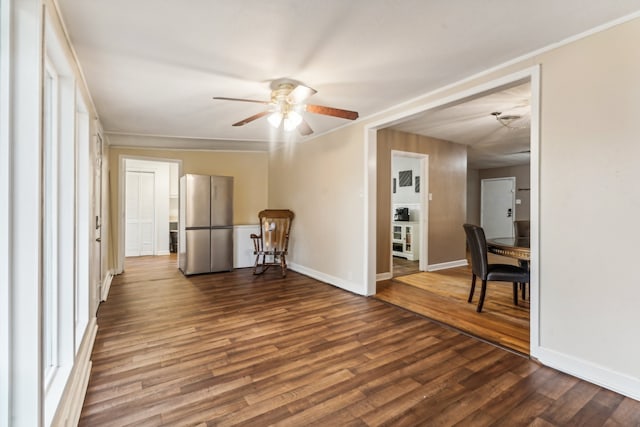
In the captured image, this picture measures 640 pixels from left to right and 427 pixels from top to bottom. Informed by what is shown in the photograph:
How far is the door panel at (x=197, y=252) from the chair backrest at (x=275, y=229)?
1.00 meters

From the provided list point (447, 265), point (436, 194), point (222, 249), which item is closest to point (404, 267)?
point (447, 265)

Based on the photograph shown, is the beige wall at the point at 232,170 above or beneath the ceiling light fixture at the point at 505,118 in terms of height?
beneath

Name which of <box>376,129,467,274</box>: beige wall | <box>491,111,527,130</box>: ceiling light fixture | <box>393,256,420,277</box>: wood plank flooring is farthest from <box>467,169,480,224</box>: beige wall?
<box>491,111,527,130</box>: ceiling light fixture

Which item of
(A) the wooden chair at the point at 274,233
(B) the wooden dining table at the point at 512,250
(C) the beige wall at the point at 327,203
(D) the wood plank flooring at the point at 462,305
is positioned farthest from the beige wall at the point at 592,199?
(A) the wooden chair at the point at 274,233

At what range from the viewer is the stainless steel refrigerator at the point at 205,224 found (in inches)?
207

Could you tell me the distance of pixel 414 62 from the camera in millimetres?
2436

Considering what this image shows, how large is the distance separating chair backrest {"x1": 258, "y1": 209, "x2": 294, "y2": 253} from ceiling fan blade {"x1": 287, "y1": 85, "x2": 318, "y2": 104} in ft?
9.26

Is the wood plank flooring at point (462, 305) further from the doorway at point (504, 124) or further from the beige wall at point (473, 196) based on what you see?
the beige wall at point (473, 196)

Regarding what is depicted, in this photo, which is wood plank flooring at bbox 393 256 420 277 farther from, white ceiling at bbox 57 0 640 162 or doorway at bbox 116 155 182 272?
doorway at bbox 116 155 182 272

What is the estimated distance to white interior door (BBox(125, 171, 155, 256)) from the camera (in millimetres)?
7309

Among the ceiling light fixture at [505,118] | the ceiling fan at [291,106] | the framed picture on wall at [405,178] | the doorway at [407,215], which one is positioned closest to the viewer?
the ceiling fan at [291,106]

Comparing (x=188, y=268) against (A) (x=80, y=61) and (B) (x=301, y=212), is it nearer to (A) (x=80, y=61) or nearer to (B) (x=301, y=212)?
(B) (x=301, y=212)

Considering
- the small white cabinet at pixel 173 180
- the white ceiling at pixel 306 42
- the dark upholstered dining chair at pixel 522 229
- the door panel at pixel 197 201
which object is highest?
the white ceiling at pixel 306 42

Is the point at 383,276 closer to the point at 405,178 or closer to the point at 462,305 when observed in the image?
the point at 462,305
